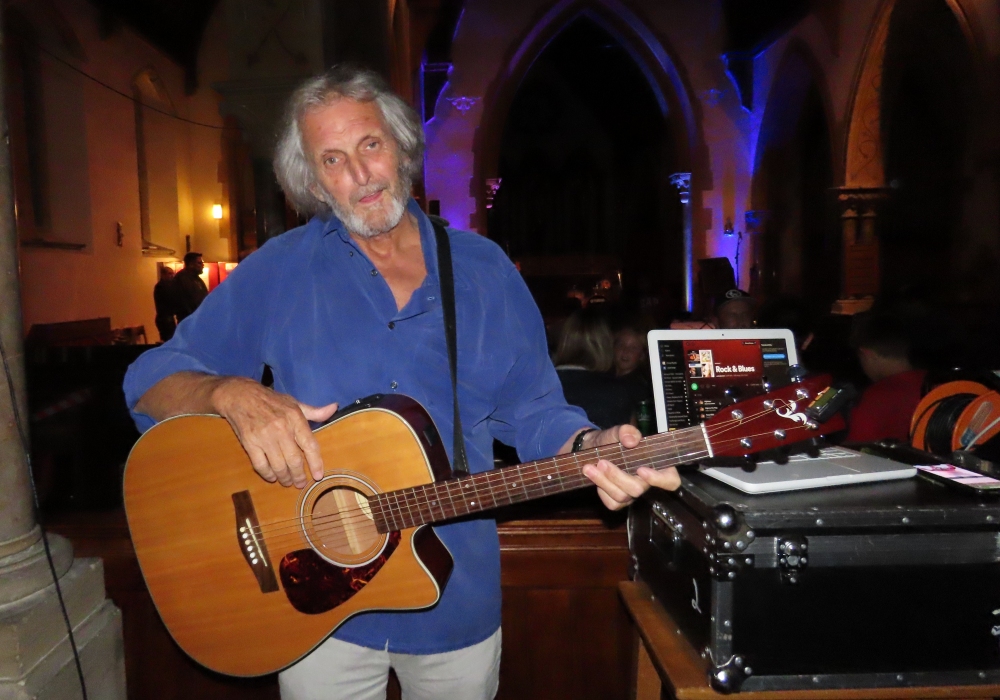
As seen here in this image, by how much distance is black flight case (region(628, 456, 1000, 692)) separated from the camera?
1377mm

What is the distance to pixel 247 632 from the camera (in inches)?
61.4

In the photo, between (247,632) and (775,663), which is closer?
(775,663)

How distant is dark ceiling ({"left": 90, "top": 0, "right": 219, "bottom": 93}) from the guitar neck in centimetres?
1089

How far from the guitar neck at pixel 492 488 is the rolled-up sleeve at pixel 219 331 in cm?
50

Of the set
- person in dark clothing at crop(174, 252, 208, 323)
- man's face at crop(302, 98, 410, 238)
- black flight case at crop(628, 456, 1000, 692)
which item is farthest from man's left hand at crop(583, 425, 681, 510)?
person in dark clothing at crop(174, 252, 208, 323)

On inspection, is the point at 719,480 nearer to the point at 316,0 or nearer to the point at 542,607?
the point at 542,607

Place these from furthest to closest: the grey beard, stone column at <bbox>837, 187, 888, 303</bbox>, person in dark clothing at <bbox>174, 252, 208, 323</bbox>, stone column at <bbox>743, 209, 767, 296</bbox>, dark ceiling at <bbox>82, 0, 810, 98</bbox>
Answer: stone column at <bbox>743, 209, 767, 296</bbox>, dark ceiling at <bbox>82, 0, 810, 98</bbox>, stone column at <bbox>837, 187, 888, 303</bbox>, person in dark clothing at <bbox>174, 252, 208, 323</bbox>, the grey beard

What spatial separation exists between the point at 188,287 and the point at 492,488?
29.5 feet

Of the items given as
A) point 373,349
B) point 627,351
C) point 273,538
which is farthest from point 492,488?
point 627,351

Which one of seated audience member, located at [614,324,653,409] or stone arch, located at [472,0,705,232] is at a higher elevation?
stone arch, located at [472,0,705,232]

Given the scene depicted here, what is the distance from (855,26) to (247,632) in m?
10.9

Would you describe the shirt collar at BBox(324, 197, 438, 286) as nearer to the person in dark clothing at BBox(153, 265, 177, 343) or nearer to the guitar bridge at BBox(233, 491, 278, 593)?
the guitar bridge at BBox(233, 491, 278, 593)

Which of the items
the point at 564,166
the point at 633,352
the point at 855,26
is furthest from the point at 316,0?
the point at 564,166

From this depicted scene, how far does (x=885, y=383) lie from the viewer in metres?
3.02
